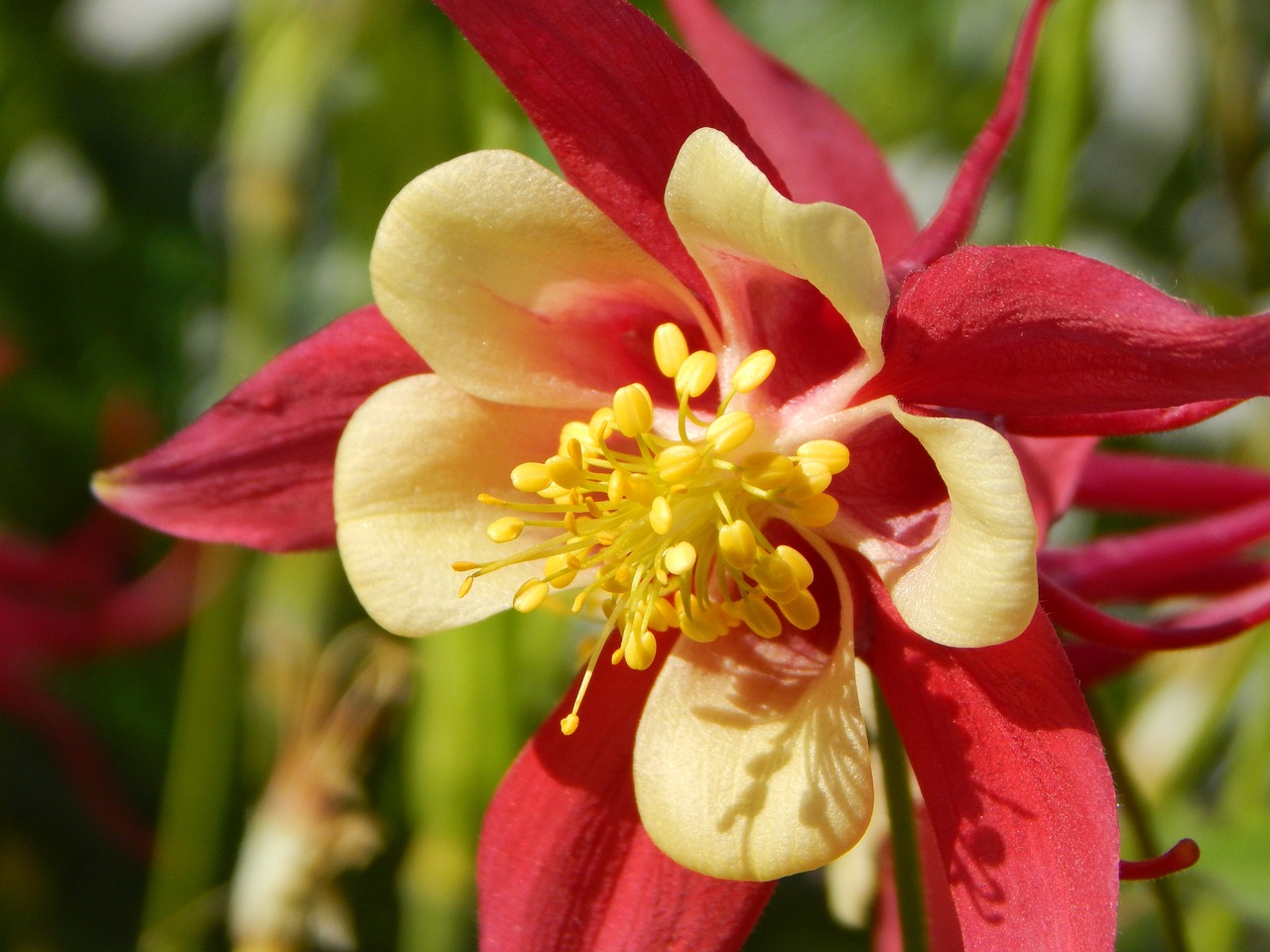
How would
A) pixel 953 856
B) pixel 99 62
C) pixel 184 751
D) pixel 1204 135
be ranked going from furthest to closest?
pixel 99 62, pixel 1204 135, pixel 184 751, pixel 953 856

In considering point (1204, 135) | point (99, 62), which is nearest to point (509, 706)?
point (1204, 135)

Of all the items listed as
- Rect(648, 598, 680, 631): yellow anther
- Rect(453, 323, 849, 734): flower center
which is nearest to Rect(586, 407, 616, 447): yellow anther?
Rect(453, 323, 849, 734): flower center

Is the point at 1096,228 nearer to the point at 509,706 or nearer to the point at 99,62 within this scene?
the point at 509,706

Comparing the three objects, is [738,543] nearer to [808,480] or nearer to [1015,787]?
[808,480]

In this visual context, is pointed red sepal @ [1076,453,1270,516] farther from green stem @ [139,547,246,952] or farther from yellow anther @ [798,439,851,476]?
green stem @ [139,547,246,952]

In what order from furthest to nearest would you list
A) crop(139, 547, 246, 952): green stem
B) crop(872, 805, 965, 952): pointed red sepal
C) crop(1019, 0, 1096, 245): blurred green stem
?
crop(139, 547, 246, 952): green stem → crop(1019, 0, 1096, 245): blurred green stem → crop(872, 805, 965, 952): pointed red sepal
